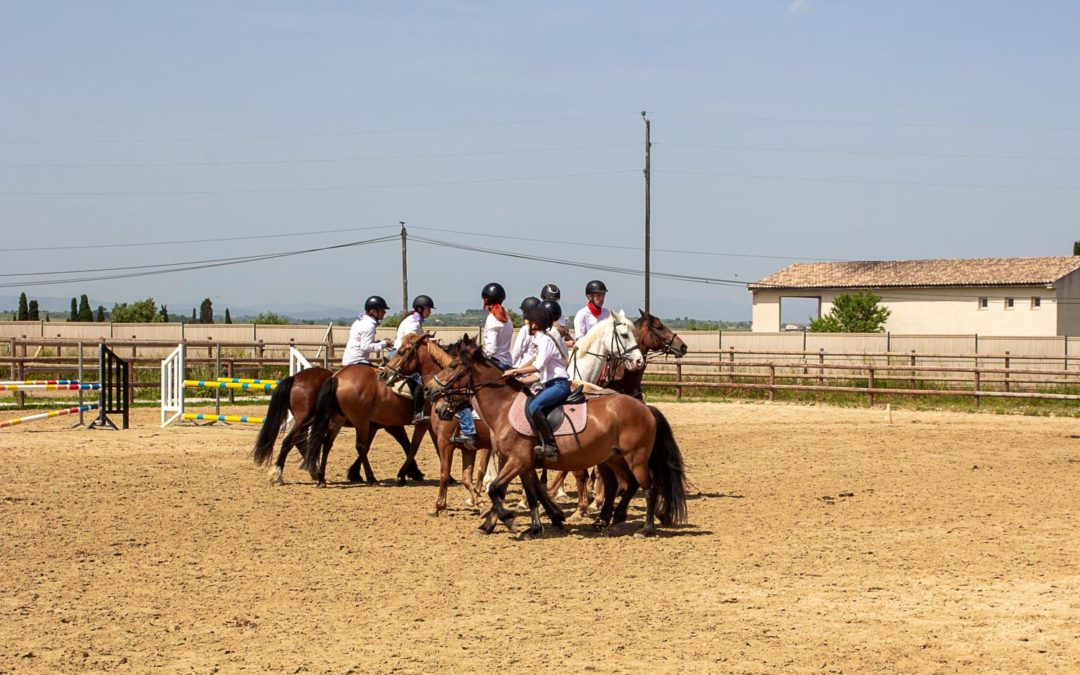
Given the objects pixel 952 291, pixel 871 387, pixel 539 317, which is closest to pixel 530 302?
pixel 539 317

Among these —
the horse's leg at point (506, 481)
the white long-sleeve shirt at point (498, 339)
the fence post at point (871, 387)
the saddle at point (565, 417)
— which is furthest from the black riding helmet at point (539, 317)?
the fence post at point (871, 387)

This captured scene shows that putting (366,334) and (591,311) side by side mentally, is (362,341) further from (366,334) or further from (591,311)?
(591,311)

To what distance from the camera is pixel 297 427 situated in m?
14.0

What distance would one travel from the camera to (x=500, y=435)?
410 inches

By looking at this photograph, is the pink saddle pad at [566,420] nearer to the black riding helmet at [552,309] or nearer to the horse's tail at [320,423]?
the black riding helmet at [552,309]

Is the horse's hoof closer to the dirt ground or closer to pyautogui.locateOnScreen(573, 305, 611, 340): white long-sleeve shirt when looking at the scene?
the dirt ground

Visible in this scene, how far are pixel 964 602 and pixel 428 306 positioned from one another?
23.3 ft

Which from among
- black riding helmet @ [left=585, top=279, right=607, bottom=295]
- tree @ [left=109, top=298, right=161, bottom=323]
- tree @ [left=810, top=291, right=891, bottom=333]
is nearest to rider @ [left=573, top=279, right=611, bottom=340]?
black riding helmet @ [left=585, top=279, right=607, bottom=295]

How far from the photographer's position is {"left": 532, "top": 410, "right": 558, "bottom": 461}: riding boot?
10.2 metres

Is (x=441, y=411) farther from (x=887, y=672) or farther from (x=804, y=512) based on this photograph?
(x=887, y=672)

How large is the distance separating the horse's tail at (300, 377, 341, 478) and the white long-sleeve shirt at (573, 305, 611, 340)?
3.00 m

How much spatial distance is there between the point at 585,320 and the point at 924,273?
54.7 meters

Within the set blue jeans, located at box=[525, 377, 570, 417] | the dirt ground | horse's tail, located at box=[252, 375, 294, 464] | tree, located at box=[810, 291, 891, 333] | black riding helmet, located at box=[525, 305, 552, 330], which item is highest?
tree, located at box=[810, 291, 891, 333]

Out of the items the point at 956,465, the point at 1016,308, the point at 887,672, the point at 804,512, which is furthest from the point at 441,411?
the point at 1016,308
